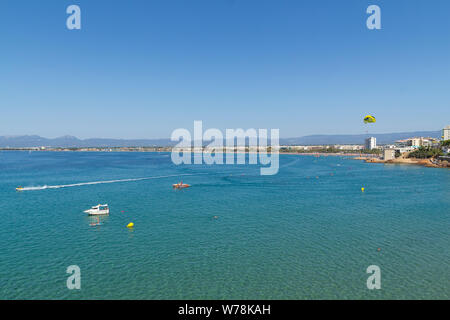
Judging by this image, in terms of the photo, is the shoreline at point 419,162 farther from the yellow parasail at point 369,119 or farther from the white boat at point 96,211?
the white boat at point 96,211

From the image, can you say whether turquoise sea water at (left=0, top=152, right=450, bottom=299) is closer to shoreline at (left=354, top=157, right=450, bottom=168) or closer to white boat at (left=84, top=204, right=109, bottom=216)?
white boat at (left=84, top=204, right=109, bottom=216)

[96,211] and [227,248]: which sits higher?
[96,211]

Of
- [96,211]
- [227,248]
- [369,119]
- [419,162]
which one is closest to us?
[227,248]

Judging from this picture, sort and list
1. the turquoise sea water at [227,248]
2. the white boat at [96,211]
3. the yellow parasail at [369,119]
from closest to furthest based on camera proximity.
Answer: the turquoise sea water at [227,248], the white boat at [96,211], the yellow parasail at [369,119]

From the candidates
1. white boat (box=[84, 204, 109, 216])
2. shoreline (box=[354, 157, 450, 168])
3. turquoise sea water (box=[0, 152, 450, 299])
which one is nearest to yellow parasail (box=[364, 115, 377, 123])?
shoreline (box=[354, 157, 450, 168])

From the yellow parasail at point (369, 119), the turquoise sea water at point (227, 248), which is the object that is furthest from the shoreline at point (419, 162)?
the turquoise sea water at point (227, 248)

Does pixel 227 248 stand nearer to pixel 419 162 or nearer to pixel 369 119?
pixel 369 119

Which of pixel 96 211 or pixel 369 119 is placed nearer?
pixel 96 211

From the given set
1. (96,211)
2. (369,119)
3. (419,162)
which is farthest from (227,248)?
(419,162)
